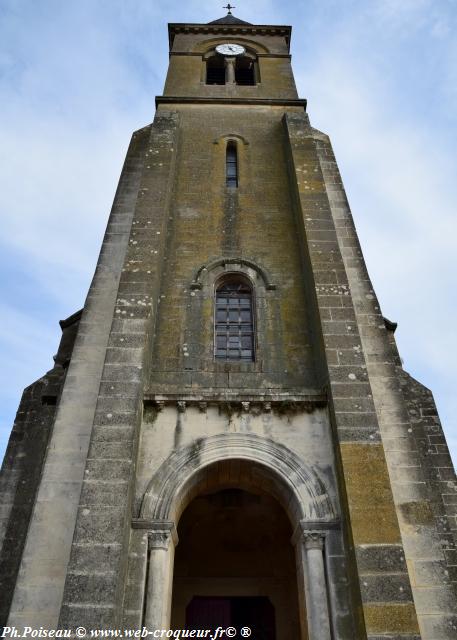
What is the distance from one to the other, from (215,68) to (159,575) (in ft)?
54.6

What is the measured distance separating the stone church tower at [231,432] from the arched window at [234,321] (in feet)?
0.13

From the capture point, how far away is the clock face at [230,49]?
1842cm

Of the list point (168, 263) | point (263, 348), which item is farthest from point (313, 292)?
point (168, 263)

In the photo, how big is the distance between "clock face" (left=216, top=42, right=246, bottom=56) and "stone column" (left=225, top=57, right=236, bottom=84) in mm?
388

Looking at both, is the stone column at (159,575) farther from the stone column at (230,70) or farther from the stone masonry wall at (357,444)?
the stone column at (230,70)

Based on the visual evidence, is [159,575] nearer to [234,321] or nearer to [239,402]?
[239,402]

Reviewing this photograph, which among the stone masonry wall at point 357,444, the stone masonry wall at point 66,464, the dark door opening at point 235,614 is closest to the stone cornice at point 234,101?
the stone masonry wall at point 357,444

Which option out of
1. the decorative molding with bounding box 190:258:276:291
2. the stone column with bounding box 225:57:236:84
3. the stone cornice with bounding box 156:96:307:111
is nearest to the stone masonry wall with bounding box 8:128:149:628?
the decorative molding with bounding box 190:258:276:291

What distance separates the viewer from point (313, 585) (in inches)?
278

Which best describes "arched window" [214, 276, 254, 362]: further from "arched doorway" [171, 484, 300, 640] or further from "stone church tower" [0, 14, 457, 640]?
"arched doorway" [171, 484, 300, 640]

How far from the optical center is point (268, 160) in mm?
13383

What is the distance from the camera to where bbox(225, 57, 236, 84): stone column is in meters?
17.2

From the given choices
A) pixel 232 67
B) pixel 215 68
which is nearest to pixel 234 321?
pixel 232 67

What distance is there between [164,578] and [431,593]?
11.1 ft
